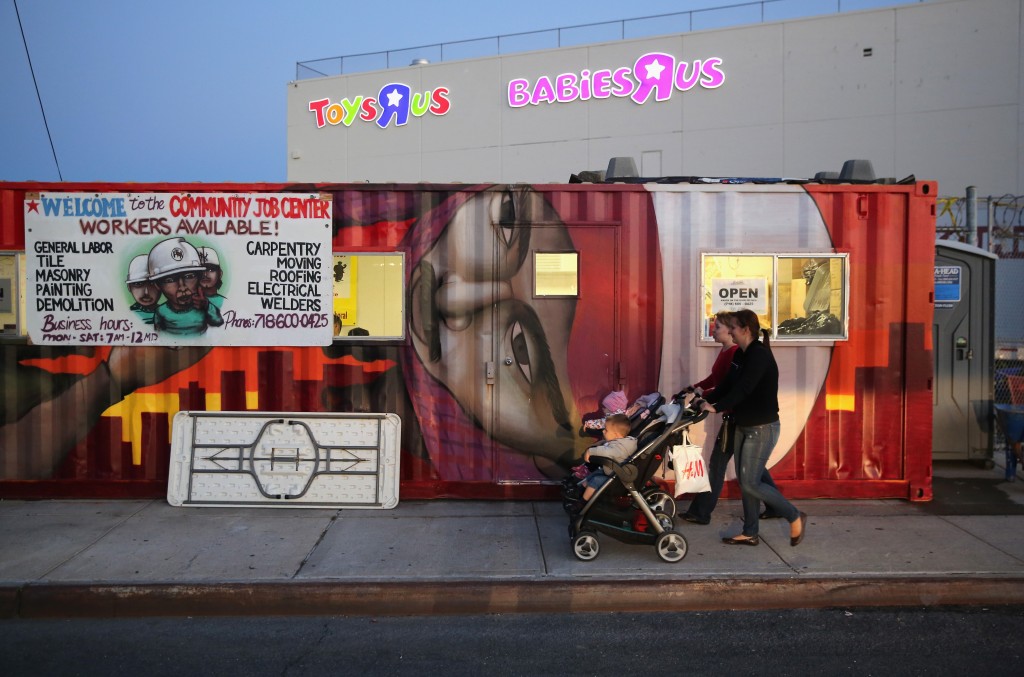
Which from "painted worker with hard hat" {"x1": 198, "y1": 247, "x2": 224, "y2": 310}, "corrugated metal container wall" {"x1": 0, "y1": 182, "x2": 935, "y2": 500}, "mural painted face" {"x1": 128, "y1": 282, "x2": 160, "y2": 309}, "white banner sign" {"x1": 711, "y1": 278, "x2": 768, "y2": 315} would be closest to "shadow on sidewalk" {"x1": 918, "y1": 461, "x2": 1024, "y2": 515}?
"corrugated metal container wall" {"x1": 0, "y1": 182, "x2": 935, "y2": 500}

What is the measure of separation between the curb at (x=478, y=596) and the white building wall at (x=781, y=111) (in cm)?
1770

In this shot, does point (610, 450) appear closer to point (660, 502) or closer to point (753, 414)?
point (660, 502)

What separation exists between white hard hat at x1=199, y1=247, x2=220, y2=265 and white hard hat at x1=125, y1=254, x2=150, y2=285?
0.49 meters

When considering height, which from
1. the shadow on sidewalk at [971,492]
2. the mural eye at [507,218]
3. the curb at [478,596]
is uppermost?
the mural eye at [507,218]

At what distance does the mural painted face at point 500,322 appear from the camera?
696 centimetres

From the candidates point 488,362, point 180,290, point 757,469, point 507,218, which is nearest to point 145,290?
point 180,290

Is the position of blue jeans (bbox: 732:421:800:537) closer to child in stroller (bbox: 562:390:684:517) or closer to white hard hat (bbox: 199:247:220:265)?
child in stroller (bbox: 562:390:684:517)

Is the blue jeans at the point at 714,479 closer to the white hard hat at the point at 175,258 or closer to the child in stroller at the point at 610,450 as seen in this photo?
the child in stroller at the point at 610,450

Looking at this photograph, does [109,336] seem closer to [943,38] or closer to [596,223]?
[596,223]

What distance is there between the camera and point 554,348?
6.96 metres

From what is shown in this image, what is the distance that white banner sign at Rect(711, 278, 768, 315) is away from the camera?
705 cm

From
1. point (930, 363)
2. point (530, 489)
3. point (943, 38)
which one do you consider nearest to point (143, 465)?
point (530, 489)

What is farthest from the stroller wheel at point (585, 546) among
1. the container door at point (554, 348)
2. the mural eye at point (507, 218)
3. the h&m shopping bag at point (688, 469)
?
the mural eye at point (507, 218)

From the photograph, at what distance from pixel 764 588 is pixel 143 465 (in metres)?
5.47
